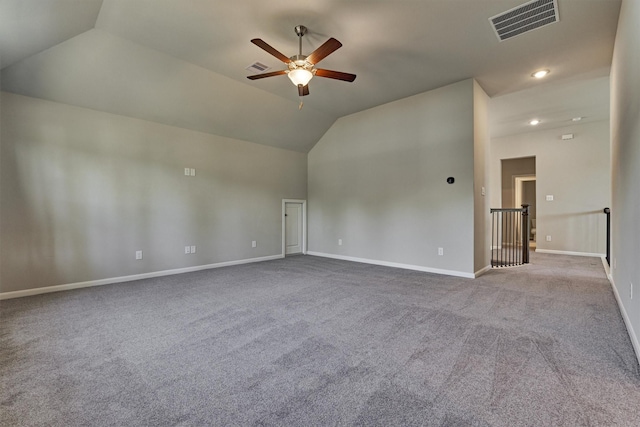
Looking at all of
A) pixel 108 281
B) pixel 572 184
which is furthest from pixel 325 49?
pixel 572 184

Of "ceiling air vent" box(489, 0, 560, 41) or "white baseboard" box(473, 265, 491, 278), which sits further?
"white baseboard" box(473, 265, 491, 278)

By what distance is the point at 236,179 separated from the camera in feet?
18.8

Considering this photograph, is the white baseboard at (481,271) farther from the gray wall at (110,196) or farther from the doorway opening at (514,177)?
the doorway opening at (514,177)

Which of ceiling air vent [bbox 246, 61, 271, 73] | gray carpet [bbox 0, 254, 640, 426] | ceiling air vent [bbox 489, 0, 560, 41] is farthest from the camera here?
ceiling air vent [bbox 246, 61, 271, 73]

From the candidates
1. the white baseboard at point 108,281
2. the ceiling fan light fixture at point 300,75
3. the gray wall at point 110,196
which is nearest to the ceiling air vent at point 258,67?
the ceiling fan light fixture at point 300,75

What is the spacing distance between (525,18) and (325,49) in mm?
2228

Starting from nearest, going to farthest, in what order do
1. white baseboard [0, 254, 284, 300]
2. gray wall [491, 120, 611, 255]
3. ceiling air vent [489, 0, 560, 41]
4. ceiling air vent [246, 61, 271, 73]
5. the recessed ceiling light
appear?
ceiling air vent [489, 0, 560, 41] → white baseboard [0, 254, 284, 300] → ceiling air vent [246, 61, 271, 73] → the recessed ceiling light → gray wall [491, 120, 611, 255]

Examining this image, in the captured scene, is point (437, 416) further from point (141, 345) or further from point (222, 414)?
point (141, 345)

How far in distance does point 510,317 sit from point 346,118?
491cm

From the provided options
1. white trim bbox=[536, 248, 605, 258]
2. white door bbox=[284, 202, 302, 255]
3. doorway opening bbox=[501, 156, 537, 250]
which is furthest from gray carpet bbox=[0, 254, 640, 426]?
doorway opening bbox=[501, 156, 537, 250]

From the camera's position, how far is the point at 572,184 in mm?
6566

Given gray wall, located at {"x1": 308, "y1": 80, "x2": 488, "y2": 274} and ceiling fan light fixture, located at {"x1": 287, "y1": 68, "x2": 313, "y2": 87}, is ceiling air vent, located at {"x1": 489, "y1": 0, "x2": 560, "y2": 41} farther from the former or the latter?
ceiling fan light fixture, located at {"x1": 287, "y1": 68, "x2": 313, "y2": 87}

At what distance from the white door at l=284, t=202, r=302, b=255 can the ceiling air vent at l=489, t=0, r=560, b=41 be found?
5.02 metres

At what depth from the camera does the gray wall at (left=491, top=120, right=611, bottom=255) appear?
625 centimetres
